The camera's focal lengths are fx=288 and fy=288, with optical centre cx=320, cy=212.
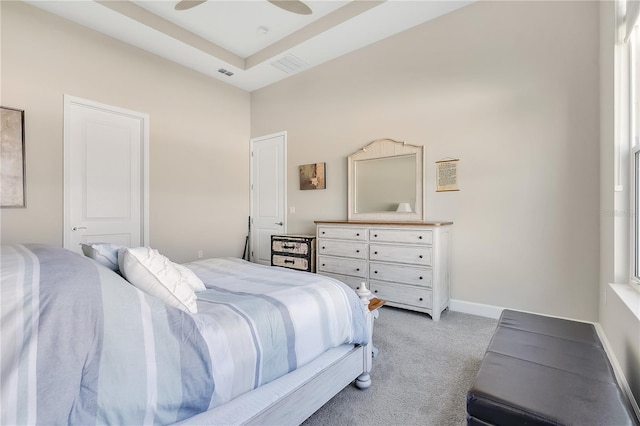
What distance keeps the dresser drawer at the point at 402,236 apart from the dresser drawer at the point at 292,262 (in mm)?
1041

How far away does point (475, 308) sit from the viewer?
2984 mm

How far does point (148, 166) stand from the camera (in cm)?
389

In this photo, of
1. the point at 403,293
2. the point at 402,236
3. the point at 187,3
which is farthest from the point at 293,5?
the point at 403,293

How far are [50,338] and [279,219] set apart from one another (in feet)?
13.2

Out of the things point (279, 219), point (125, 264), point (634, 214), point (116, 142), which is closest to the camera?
point (125, 264)

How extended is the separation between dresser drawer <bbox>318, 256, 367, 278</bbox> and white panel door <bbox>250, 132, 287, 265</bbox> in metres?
1.33

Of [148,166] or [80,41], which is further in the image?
[148,166]

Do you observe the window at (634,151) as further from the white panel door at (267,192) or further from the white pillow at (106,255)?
the white panel door at (267,192)

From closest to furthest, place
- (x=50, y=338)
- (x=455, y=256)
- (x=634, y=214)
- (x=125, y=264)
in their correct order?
(x=50, y=338) → (x=125, y=264) → (x=634, y=214) → (x=455, y=256)

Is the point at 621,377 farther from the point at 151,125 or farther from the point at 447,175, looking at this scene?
the point at 151,125

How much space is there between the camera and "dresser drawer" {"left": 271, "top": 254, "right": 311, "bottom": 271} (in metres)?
3.82

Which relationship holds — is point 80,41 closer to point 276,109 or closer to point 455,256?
point 276,109

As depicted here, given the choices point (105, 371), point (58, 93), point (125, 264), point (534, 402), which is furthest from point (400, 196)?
point (58, 93)

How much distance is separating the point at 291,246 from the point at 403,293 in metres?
1.63
